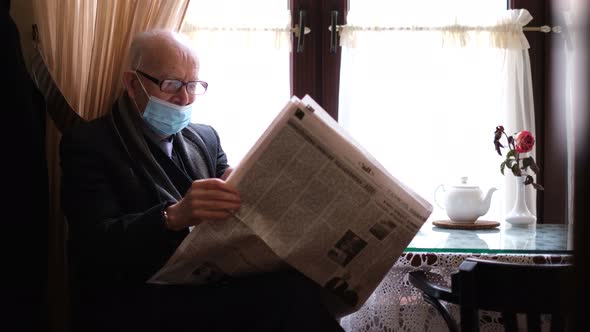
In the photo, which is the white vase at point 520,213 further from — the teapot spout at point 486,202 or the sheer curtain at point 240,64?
the sheer curtain at point 240,64

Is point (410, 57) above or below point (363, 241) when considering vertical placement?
above

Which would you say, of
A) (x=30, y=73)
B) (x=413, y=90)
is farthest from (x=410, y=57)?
(x=30, y=73)

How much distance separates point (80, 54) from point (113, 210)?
0.61 metres

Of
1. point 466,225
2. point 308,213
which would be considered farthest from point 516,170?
point 308,213

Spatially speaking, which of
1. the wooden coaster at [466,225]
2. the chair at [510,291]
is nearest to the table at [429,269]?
the wooden coaster at [466,225]

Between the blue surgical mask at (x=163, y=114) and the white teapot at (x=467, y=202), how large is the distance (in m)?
0.77

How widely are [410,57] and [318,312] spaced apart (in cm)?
138

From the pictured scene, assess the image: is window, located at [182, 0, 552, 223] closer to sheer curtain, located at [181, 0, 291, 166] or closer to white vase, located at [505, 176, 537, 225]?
sheer curtain, located at [181, 0, 291, 166]

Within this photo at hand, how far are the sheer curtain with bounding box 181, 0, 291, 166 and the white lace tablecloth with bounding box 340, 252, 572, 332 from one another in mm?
936

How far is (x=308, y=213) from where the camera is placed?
45.1 inches

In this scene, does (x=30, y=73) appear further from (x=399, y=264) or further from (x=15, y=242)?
(x=399, y=264)

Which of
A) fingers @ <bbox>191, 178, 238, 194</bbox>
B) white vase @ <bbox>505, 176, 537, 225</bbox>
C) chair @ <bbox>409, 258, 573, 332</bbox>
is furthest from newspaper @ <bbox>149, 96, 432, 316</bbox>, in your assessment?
white vase @ <bbox>505, 176, 537, 225</bbox>

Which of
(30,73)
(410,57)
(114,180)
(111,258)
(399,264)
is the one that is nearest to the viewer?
(111,258)

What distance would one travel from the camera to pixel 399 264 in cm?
149
